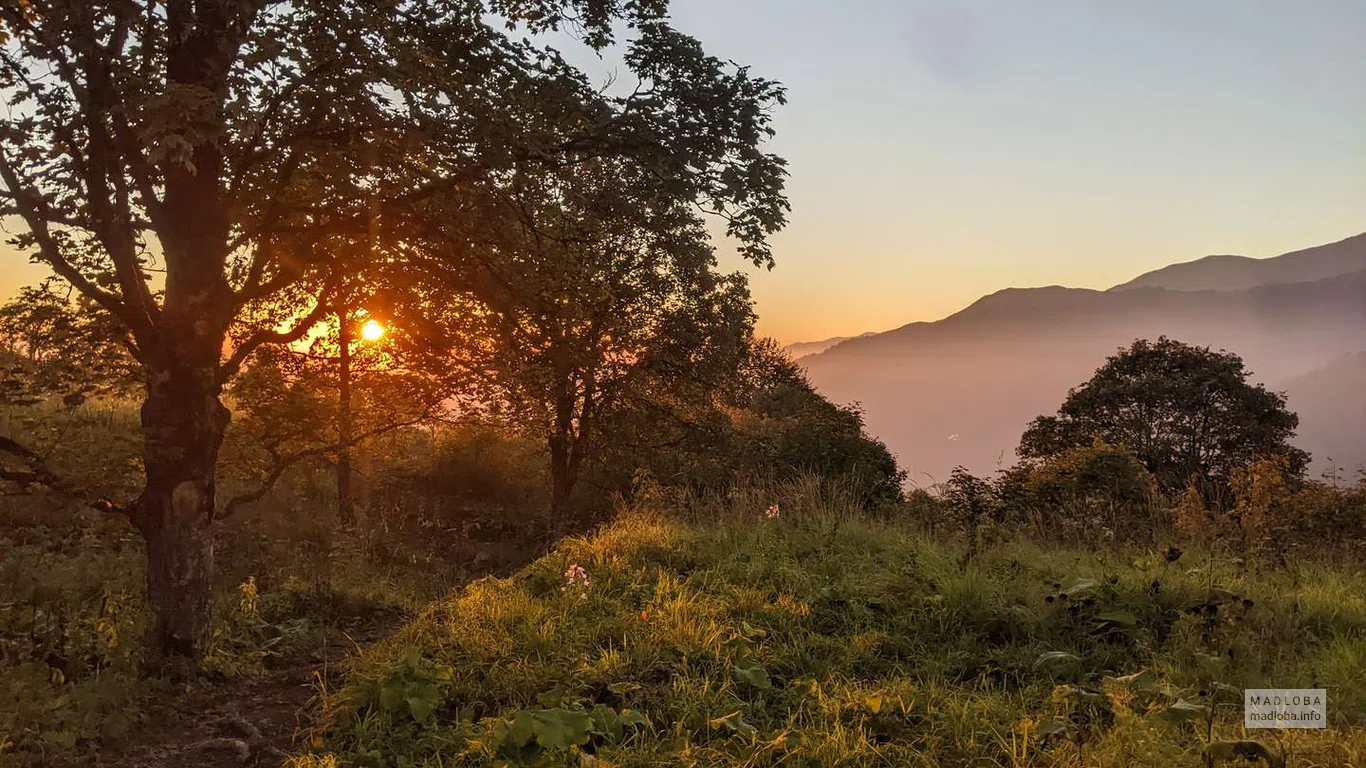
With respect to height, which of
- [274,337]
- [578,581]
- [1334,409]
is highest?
[274,337]

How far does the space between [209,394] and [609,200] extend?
4.47 metres

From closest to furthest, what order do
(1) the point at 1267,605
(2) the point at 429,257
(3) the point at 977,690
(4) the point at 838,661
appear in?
(3) the point at 977,690, (4) the point at 838,661, (1) the point at 1267,605, (2) the point at 429,257

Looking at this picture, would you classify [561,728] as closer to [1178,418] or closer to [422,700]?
[422,700]

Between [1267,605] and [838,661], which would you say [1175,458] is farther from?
[838,661]

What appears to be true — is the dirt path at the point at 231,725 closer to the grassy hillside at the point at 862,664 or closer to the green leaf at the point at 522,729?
the grassy hillside at the point at 862,664

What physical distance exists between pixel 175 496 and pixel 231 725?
241 cm

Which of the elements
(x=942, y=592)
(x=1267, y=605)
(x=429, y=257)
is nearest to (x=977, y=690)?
(x=942, y=592)

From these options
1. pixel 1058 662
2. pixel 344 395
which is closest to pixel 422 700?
pixel 1058 662

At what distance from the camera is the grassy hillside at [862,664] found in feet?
11.4

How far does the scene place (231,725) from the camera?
499cm

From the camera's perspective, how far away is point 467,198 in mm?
7559

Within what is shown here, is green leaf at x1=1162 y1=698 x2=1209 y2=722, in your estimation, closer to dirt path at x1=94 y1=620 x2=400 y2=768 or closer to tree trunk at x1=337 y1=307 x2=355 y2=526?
dirt path at x1=94 y1=620 x2=400 y2=768

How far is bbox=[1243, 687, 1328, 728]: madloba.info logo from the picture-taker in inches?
132

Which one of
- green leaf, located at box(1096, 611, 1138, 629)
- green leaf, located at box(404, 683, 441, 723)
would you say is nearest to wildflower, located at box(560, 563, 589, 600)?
green leaf, located at box(404, 683, 441, 723)
